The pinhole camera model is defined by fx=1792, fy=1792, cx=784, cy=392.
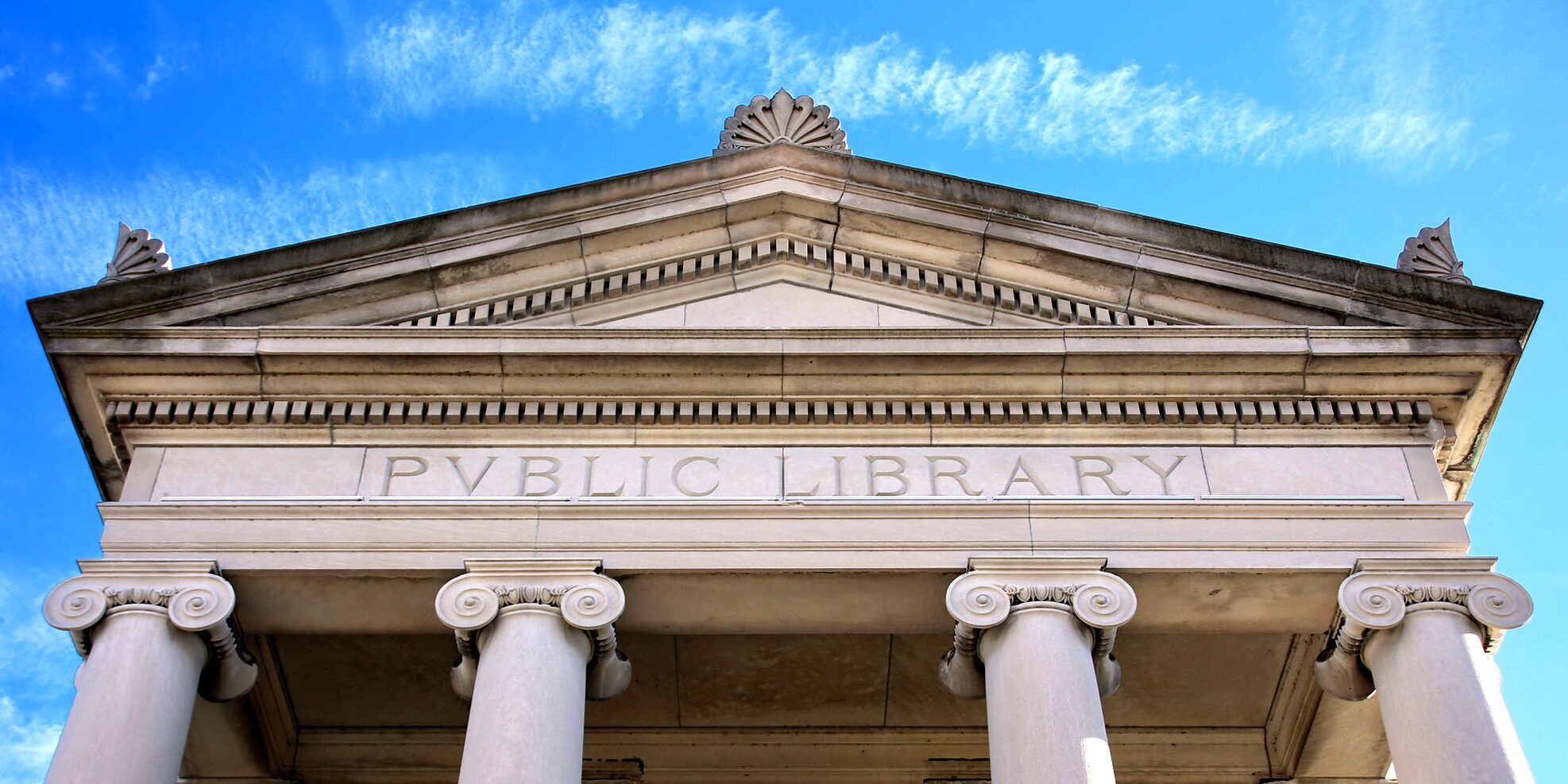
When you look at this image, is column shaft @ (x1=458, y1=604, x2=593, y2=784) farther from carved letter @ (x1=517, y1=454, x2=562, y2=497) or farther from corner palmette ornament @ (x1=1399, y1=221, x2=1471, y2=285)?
corner palmette ornament @ (x1=1399, y1=221, x2=1471, y2=285)

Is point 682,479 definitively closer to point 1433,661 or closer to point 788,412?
point 788,412

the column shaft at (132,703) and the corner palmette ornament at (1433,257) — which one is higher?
the corner palmette ornament at (1433,257)

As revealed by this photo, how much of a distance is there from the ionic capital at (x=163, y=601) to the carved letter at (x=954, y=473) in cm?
629

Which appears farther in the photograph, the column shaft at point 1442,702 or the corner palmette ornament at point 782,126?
the corner palmette ornament at point 782,126

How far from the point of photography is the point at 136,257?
17891 millimetres

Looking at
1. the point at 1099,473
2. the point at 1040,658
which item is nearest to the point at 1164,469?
the point at 1099,473

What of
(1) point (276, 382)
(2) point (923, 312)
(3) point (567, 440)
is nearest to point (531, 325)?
(3) point (567, 440)

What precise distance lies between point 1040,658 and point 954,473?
2346 mm

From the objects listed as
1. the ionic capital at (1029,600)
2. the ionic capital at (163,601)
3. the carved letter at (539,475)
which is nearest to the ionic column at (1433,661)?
the ionic capital at (1029,600)

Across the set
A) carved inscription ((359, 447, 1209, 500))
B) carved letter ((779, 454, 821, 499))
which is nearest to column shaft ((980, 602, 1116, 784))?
carved inscription ((359, 447, 1209, 500))

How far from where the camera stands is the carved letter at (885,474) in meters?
16.3

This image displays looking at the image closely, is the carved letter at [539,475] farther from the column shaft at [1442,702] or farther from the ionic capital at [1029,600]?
the column shaft at [1442,702]

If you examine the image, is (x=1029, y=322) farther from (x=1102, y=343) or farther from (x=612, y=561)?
(x=612, y=561)

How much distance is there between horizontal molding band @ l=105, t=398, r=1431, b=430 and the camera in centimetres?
1684
